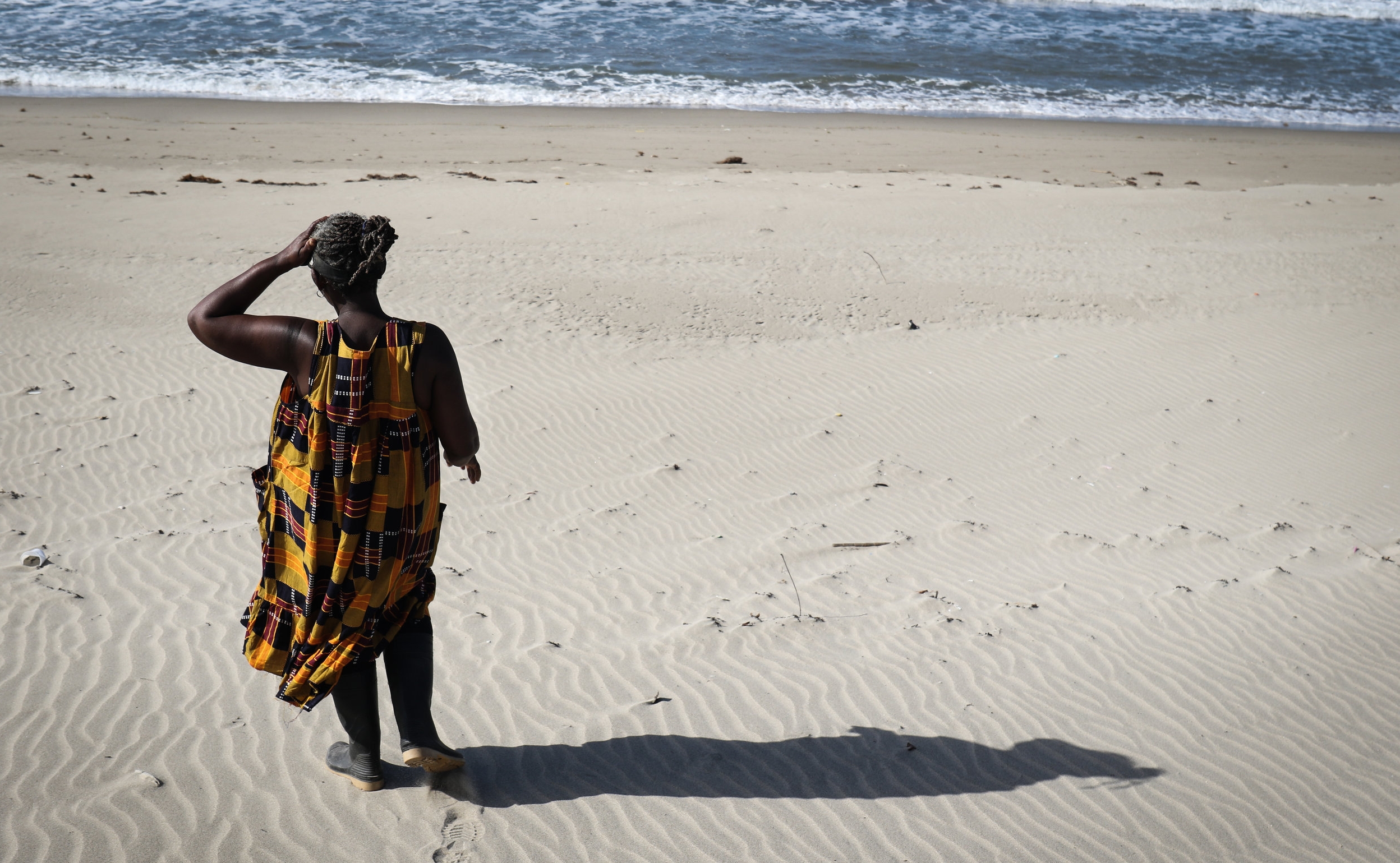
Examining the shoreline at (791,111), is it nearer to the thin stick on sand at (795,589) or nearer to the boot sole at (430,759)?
the thin stick on sand at (795,589)

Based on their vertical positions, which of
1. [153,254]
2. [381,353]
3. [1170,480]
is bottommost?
[1170,480]

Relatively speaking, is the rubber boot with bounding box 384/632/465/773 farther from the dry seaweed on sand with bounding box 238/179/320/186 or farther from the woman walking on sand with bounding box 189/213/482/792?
the dry seaweed on sand with bounding box 238/179/320/186

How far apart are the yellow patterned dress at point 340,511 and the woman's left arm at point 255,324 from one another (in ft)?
0.24

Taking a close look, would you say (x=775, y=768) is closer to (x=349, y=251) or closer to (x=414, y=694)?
(x=414, y=694)

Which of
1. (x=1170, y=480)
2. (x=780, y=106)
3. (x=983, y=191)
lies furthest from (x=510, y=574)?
(x=780, y=106)

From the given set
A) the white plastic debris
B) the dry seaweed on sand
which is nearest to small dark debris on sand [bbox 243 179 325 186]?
the dry seaweed on sand

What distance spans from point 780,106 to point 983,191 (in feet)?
26.7

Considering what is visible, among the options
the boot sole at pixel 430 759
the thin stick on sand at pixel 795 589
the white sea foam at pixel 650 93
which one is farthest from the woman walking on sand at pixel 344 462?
the white sea foam at pixel 650 93

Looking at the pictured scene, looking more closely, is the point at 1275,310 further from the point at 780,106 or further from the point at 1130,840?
the point at 780,106

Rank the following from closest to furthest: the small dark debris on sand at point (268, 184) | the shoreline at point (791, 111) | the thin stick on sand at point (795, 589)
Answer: the thin stick on sand at point (795, 589)
the small dark debris on sand at point (268, 184)
the shoreline at point (791, 111)

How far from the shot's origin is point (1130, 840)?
11.1ft

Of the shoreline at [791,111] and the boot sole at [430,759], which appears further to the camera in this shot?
the shoreline at [791,111]

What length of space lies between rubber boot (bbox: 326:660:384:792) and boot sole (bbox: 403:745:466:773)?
140mm

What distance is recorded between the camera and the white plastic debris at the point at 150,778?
333 centimetres
